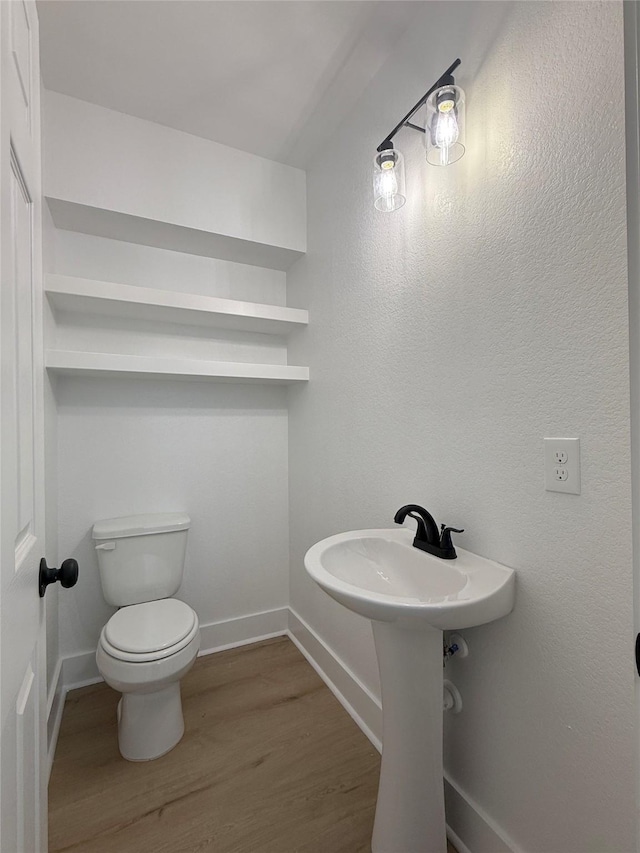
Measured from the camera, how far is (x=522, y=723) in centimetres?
97

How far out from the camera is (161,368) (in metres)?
1.79

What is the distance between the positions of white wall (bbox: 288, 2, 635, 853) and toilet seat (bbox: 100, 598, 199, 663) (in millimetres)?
789

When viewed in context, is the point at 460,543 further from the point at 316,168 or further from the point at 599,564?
the point at 316,168

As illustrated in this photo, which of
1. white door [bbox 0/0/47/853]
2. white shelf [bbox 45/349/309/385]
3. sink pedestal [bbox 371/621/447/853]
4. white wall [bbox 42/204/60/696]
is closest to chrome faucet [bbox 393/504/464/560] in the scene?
sink pedestal [bbox 371/621/447/853]

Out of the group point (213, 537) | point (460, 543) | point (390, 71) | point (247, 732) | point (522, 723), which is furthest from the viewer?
point (213, 537)

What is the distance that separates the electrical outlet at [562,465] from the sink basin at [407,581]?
0.27m

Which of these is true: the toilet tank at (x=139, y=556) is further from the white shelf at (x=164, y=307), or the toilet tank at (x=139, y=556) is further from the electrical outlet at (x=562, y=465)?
the electrical outlet at (x=562, y=465)

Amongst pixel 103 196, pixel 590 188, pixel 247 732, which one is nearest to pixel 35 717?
pixel 247 732

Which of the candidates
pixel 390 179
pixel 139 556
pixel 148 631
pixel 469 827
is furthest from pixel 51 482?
pixel 469 827

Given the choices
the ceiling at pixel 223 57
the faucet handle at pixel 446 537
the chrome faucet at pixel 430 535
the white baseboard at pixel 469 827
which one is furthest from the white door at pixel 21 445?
the white baseboard at pixel 469 827

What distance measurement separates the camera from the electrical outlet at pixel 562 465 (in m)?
0.84

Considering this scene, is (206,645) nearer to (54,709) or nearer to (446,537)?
(54,709)

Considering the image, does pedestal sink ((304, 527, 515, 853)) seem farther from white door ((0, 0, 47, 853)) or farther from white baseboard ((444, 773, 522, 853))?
white door ((0, 0, 47, 853))

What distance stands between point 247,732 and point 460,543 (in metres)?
1.25
